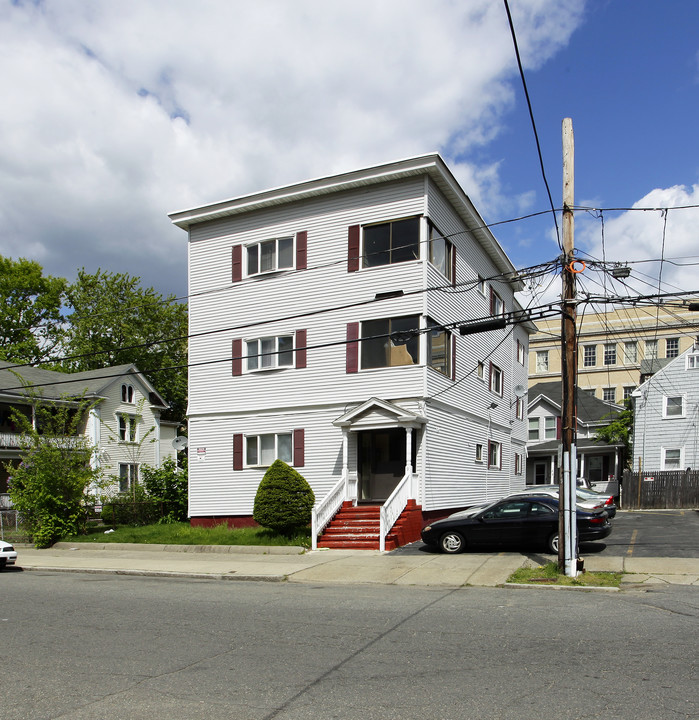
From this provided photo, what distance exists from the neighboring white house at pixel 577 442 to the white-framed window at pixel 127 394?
81.4 feet

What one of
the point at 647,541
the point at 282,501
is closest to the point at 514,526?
the point at 647,541

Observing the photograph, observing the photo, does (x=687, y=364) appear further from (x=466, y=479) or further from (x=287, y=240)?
(x=287, y=240)

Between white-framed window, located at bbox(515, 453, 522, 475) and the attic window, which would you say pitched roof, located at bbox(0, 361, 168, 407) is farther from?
white-framed window, located at bbox(515, 453, 522, 475)

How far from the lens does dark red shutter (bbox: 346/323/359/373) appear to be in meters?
22.3

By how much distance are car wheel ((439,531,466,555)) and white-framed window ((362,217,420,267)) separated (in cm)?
862

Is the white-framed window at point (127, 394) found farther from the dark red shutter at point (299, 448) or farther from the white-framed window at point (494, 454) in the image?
the white-framed window at point (494, 454)

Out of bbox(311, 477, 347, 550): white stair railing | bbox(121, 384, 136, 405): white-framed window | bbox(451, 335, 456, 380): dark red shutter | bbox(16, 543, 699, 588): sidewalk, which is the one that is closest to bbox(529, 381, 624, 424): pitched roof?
bbox(451, 335, 456, 380): dark red shutter

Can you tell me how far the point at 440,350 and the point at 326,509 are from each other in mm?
6490

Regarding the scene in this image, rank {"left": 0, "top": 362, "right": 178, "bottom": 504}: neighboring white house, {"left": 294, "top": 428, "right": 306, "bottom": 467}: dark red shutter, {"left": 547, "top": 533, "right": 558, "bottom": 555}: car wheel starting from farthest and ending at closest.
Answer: {"left": 0, "top": 362, "right": 178, "bottom": 504}: neighboring white house < {"left": 294, "top": 428, "right": 306, "bottom": 467}: dark red shutter < {"left": 547, "top": 533, "right": 558, "bottom": 555}: car wheel

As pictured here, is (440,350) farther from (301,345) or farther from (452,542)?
(452,542)

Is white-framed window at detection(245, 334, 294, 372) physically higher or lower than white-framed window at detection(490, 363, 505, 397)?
higher

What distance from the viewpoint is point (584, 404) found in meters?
48.8

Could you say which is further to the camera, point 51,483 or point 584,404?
point 584,404

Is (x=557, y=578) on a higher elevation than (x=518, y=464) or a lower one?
lower
